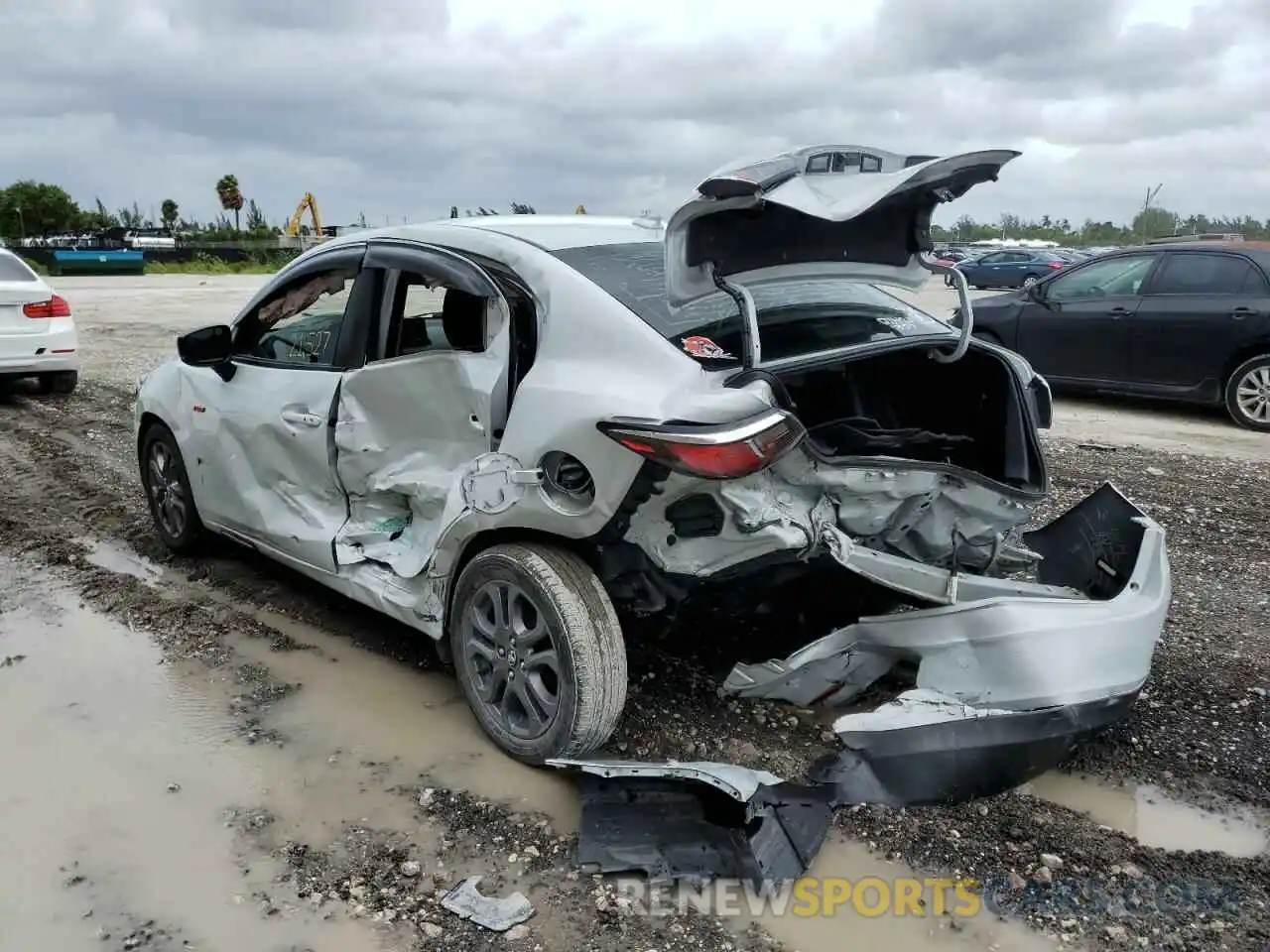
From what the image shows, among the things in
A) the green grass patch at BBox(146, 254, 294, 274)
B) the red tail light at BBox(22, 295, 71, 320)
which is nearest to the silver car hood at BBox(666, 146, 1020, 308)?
the red tail light at BBox(22, 295, 71, 320)

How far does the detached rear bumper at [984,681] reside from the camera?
2844 millimetres

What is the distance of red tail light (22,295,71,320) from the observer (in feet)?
32.7

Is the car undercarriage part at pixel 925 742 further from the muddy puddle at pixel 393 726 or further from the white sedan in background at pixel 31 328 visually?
the white sedan in background at pixel 31 328

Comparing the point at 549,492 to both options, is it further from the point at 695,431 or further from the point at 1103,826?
the point at 1103,826

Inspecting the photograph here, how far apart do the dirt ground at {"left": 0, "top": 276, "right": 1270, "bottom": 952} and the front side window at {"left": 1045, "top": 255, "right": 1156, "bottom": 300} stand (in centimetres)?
498

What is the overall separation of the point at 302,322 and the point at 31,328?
711 centimetres

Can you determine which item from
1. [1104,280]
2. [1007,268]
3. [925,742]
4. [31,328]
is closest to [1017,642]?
[925,742]

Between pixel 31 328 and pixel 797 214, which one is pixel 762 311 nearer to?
pixel 797 214

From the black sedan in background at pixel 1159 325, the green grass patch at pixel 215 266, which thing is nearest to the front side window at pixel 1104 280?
the black sedan in background at pixel 1159 325

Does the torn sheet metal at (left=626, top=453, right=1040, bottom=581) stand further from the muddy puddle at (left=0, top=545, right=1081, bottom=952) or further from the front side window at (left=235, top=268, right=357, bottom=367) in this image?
the front side window at (left=235, top=268, right=357, bottom=367)

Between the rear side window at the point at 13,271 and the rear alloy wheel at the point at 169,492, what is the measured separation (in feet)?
19.6

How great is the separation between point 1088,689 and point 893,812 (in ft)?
2.13

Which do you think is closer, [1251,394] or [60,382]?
[1251,394]

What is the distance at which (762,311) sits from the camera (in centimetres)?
337
